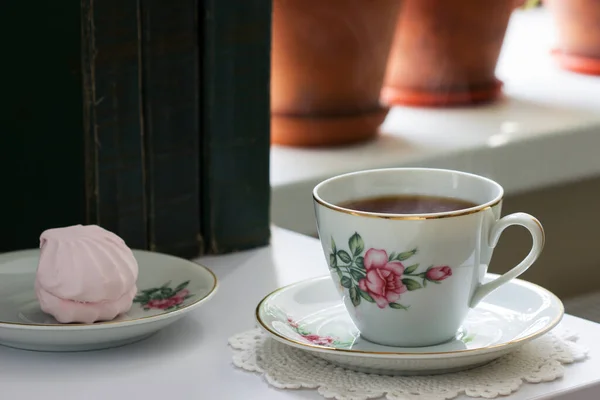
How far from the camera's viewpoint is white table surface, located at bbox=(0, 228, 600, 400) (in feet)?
1.75

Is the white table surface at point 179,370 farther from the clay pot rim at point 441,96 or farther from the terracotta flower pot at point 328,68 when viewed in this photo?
the clay pot rim at point 441,96

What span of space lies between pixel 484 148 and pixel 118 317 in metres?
0.52


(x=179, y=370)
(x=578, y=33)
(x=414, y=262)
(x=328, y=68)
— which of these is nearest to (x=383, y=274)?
(x=414, y=262)

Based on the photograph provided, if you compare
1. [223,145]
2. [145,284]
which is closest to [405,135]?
[223,145]

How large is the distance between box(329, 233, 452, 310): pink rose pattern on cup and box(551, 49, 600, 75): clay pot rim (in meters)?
0.90

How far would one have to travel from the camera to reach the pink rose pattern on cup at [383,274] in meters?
0.54

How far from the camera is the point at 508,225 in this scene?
55cm

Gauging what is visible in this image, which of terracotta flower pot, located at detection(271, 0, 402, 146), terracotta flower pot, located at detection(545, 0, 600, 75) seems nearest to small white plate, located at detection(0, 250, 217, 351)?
terracotta flower pot, located at detection(271, 0, 402, 146)

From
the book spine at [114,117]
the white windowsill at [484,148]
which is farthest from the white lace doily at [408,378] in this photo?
the white windowsill at [484,148]

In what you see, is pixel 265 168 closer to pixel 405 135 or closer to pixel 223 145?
pixel 223 145

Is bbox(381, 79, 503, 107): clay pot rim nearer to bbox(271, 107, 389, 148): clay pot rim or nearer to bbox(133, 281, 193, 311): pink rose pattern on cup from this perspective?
bbox(271, 107, 389, 148): clay pot rim

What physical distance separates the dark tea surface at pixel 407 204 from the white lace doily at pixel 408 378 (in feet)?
0.28

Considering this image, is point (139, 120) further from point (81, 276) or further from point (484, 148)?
point (484, 148)

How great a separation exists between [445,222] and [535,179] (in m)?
0.56
